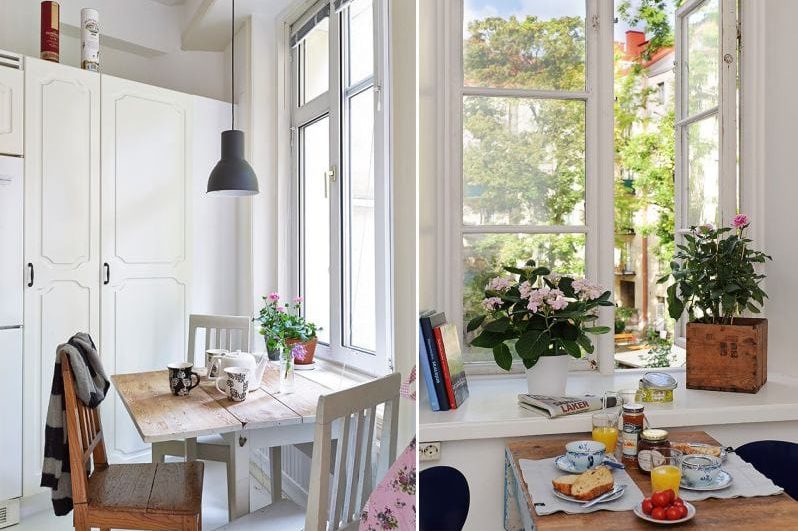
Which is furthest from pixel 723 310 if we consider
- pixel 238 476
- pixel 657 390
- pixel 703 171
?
pixel 238 476

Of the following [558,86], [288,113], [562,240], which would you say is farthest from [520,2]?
[288,113]

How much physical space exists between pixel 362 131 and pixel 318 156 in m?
0.02

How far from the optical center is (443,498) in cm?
87

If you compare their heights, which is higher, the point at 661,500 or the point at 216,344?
the point at 216,344

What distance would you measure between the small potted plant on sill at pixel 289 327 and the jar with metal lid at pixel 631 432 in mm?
629

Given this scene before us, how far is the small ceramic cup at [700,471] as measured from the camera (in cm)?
67

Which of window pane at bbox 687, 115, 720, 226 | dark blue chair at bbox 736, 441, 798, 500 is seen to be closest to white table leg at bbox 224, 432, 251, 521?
dark blue chair at bbox 736, 441, 798, 500

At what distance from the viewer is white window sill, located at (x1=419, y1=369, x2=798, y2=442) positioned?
2.59 ft

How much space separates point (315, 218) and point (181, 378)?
0.09 metres

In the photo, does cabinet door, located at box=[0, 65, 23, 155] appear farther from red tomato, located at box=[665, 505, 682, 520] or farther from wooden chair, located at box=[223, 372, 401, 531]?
red tomato, located at box=[665, 505, 682, 520]

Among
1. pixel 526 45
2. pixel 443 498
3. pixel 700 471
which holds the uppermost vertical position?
pixel 526 45

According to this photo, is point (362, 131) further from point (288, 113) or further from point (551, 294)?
point (551, 294)

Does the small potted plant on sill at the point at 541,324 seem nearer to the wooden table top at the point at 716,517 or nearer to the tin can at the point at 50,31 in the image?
the wooden table top at the point at 716,517

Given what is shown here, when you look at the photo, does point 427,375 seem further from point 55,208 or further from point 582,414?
point 55,208
